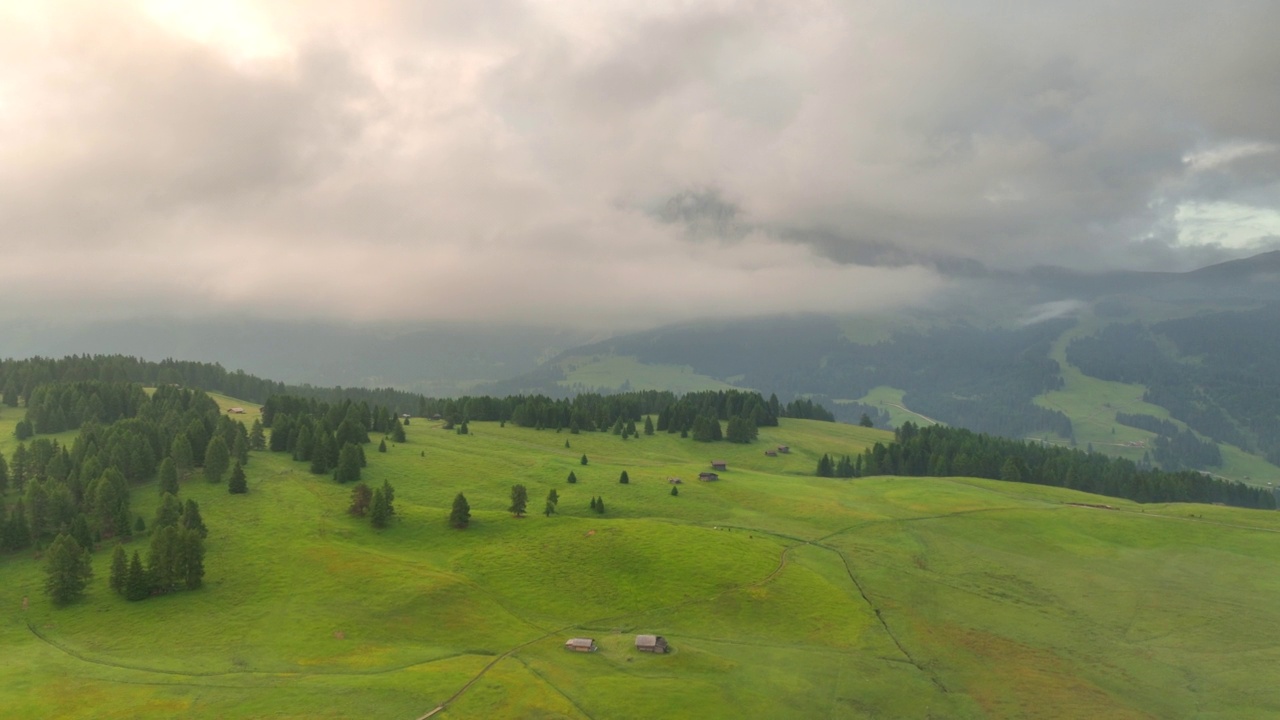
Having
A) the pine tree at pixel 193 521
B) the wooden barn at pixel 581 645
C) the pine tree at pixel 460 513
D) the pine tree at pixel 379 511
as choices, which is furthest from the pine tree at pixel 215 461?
the wooden barn at pixel 581 645

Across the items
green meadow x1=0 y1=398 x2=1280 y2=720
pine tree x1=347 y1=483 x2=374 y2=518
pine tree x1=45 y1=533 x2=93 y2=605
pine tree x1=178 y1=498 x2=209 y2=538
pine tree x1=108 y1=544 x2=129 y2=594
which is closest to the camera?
green meadow x1=0 y1=398 x2=1280 y2=720

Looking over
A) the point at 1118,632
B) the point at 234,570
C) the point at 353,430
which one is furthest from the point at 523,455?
A: the point at 1118,632

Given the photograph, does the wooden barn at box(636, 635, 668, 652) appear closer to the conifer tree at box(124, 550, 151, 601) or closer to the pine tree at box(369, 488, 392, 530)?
the pine tree at box(369, 488, 392, 530)

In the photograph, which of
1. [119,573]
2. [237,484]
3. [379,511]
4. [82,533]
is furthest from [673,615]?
[82,533]

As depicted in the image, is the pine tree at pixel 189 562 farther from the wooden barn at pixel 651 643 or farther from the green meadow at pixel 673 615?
the wooden barn at pixel 651 643

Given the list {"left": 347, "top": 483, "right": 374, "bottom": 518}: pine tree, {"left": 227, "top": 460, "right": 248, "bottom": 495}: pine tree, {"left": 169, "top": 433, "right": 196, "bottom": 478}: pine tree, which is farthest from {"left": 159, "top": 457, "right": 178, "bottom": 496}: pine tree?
{"left": 347, "top": 483, "right": 374, "bottom": 518}: pine tree

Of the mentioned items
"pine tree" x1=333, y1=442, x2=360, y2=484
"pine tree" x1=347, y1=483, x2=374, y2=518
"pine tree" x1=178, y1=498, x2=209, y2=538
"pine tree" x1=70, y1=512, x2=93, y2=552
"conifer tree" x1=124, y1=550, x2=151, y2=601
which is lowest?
"conifer tree" x1=124, y1=550, x2=151, y2=601

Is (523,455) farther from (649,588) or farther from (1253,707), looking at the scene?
(1253,707)
